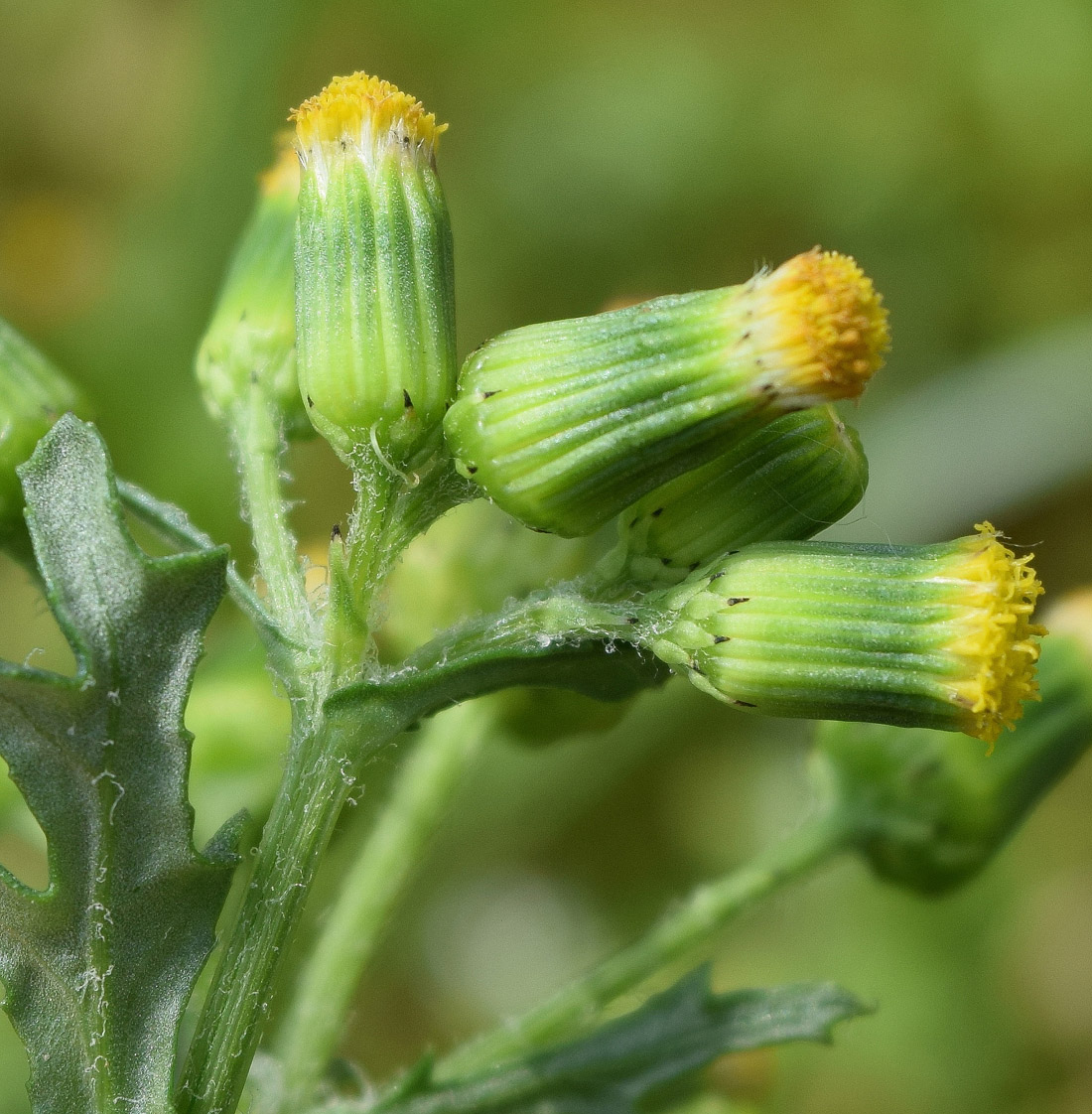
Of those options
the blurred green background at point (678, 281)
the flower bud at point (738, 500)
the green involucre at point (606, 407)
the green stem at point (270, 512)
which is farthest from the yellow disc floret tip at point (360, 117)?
the blurred green background at point (678, 281)

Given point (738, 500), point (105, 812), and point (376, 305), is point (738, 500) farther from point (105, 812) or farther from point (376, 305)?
point (105, 812)

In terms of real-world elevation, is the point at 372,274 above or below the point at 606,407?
above

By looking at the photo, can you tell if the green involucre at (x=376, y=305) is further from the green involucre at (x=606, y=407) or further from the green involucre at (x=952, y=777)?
the green involucre at (x=952, y=777)

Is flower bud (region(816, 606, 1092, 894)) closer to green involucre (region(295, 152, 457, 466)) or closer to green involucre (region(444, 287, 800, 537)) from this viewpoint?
green involucre (region(444, 287, 800, 537))

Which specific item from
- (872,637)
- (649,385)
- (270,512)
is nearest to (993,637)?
(872,637)

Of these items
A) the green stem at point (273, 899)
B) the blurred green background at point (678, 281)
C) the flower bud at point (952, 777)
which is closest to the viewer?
the green stem at point (273, 899)

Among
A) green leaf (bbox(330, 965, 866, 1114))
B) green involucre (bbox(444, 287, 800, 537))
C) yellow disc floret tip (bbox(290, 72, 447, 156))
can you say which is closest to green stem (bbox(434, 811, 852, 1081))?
green leaf (bbox(330, 965, 866, 1114))
